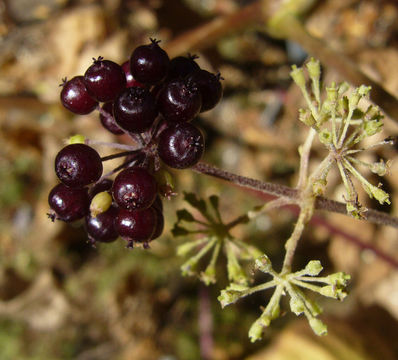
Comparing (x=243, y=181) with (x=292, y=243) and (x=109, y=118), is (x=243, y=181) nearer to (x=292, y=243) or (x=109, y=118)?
(x=292, y=243)

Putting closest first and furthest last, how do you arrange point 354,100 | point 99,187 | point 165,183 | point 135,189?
point 135,189 < point 354,100 < point 165,183 < point 99,187

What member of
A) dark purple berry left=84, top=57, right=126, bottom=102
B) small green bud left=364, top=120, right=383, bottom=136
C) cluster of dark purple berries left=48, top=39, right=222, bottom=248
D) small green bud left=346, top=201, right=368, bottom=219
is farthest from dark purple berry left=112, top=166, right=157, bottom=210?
small green bud left=364, top=120, right=383, bottom=136

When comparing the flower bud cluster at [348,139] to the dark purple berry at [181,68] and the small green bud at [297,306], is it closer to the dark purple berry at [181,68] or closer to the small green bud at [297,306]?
the small green bud at [297,306]

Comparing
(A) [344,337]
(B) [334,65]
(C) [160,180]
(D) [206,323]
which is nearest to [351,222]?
(A) [344,337]

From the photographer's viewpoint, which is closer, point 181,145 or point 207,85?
point 181,145

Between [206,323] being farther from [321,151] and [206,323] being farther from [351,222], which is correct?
[321,151]

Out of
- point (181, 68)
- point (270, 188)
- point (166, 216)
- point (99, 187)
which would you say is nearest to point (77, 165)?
point (99, 187)
